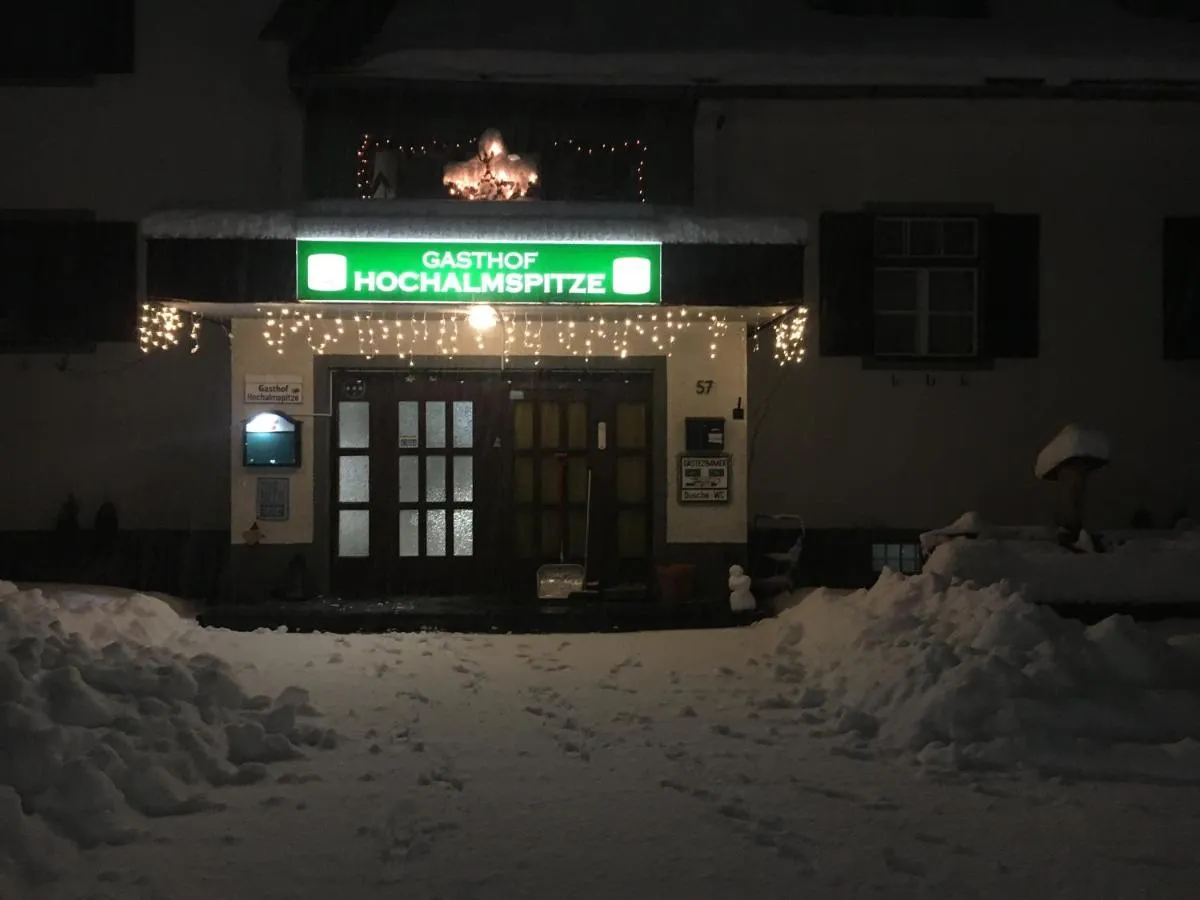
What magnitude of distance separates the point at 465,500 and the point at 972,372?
5.67 meters

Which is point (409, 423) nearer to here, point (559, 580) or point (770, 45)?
point (559, 580)

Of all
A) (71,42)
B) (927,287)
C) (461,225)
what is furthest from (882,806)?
(71,42)

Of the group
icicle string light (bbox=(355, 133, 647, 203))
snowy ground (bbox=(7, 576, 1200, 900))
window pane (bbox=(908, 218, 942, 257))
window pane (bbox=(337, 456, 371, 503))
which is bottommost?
snowy ground (bbox=(7, 576, 1200, 900))

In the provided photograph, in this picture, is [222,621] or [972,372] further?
[972,372]

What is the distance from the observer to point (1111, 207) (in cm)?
1212

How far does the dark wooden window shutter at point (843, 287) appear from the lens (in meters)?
11.9

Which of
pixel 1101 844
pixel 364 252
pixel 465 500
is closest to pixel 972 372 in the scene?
pixel 465 500

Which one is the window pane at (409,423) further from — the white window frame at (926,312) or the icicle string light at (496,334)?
the white window frame at (926,312)

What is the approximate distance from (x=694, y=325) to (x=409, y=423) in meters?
3.15

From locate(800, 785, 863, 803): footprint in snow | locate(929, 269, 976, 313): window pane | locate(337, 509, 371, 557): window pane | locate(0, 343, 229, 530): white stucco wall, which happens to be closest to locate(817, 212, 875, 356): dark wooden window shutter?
locate(929, 269, 976, 313): window pane

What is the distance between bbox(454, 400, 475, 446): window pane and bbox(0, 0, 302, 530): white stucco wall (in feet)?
8.20

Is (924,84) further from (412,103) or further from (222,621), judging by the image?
(222,621)

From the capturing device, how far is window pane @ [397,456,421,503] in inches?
456

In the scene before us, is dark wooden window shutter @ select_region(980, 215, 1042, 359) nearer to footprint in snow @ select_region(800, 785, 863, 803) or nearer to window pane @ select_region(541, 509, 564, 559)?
window pane @ select_region(541, 509, 564, 559)
